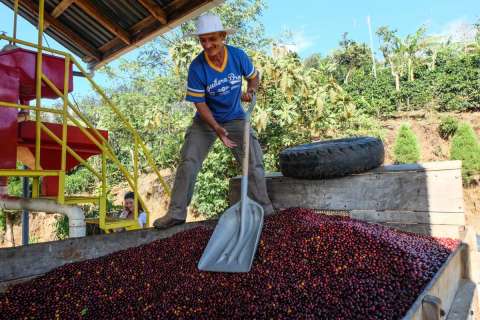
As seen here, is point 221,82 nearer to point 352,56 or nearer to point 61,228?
point 61,228

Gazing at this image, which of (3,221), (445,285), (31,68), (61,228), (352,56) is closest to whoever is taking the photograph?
(445,285)

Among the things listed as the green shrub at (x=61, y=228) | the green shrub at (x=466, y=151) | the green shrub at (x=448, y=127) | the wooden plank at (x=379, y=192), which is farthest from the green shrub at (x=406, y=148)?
the green shrub at (x=61, y=228)

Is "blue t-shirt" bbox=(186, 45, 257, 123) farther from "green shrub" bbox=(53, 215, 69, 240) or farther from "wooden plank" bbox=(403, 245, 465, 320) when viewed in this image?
"green shrub" bbox=(53, 215, 69, 240)

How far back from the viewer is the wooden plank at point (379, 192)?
2.53 metres

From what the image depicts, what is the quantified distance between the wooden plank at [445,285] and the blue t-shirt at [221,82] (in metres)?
1.77

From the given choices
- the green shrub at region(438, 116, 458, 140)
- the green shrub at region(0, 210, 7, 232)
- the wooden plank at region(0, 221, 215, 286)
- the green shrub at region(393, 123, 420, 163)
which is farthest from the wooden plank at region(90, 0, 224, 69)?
the green shrub at region(438, 116, 458, 140)

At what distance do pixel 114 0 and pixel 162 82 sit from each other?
6.89m

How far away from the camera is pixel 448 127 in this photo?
14422 mm

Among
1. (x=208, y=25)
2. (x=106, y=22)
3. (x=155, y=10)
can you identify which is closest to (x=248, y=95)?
(x=208, y=25)

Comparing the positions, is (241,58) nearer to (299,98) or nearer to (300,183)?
(300,183)

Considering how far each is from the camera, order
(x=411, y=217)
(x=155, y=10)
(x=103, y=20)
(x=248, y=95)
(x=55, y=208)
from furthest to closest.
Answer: (x=103, y=20)
(x=155, y=10)
(x=55, y=208)
(x=248, y=95)
(x=411, y=217)

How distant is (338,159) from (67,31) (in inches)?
157

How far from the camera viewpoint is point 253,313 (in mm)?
1457

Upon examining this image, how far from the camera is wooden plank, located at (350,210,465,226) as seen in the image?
252 cm
